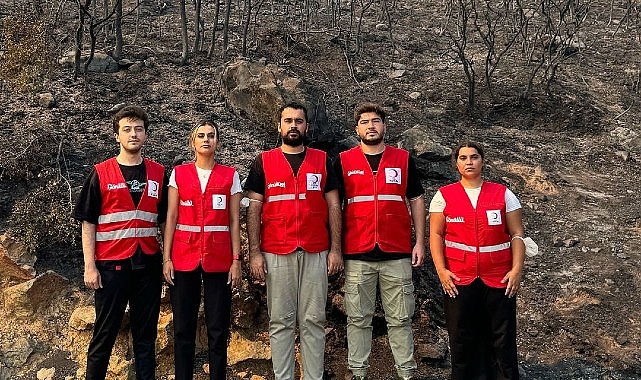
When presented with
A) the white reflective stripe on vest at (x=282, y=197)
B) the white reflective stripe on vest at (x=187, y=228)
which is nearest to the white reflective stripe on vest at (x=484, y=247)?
the white reflective stripe on vest at (x=282, y=197)

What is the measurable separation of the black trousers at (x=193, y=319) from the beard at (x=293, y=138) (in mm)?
1019

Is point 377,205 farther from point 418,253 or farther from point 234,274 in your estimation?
point 234,274

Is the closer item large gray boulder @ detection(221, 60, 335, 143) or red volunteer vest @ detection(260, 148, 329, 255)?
red volunteer vest @ detection(260, 148, 329, 255)

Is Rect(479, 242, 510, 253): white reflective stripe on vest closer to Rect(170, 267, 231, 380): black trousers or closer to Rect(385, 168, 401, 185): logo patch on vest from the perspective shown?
Rect(385, 168, 401, 185): logo patch on vest

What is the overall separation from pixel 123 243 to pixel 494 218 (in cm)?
247

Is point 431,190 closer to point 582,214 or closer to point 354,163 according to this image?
point 582,214

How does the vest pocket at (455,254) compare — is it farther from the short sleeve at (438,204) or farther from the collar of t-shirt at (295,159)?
the collar of t-shirt at (295,159)

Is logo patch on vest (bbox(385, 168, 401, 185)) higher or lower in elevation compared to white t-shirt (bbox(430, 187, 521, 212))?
higher

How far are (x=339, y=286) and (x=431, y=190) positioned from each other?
2.86 meters

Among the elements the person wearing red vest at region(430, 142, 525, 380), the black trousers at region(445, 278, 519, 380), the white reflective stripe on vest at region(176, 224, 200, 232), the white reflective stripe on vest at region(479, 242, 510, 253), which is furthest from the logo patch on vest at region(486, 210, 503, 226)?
the white reflective stripe on vest at region(176, 224, 200, 232)

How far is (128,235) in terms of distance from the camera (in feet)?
13.0

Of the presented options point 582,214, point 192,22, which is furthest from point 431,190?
point 192,22

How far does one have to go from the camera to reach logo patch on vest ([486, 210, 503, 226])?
396 centimetres

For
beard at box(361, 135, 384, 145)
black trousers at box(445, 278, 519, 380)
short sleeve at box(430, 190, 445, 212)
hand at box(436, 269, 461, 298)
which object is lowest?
black trousers at box(445, 278, 519, 380)
